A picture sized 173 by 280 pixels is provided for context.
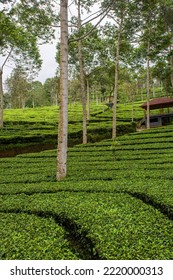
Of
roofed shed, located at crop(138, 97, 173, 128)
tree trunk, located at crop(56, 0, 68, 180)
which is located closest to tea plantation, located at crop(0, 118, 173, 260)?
tree trunk, located at crop(56, 0, 68, 180)

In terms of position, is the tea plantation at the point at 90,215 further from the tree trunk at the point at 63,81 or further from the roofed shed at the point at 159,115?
the roofed shed at the point at 159,115

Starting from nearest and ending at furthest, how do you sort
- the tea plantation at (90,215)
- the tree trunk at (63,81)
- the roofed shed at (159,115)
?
1. the tea plantation at (90,215)
2. the tree trunk at (63,81)
3. the roofed shed at (159,115)

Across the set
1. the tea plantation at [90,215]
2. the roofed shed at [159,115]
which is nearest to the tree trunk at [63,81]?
the tea plantation at [90,215]

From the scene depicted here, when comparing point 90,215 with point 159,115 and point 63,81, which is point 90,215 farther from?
point 159,115

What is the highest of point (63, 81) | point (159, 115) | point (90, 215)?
point (63, 81)

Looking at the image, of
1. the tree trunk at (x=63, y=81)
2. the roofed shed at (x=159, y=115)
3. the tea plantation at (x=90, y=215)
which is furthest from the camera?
the roofed shed at (x=159, y=115)

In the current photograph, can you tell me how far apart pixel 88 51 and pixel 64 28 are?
18.1 m

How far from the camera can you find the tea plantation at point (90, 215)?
405 cm

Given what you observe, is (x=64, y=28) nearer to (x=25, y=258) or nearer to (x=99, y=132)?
(x=25, y=258)

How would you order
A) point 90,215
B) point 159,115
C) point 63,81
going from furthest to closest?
1. point 159,115
2. point 63,81
3. point 90,215

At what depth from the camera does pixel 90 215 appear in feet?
17.2

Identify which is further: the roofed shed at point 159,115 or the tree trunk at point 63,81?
the roofed shed at point 159,115

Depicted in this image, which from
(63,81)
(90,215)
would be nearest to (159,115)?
(63,81)
